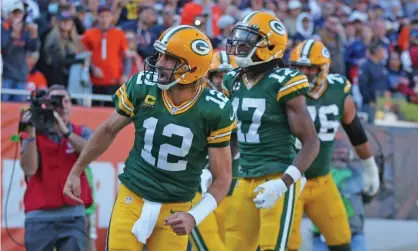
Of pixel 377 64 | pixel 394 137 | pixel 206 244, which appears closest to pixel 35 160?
pixel 206 244

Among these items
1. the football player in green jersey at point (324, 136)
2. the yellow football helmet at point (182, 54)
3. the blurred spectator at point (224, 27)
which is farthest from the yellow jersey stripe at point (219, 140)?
the blurred spectator at point (224, 27)

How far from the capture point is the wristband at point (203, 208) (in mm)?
4723

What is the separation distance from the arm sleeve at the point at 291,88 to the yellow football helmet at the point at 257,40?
0.30 meters

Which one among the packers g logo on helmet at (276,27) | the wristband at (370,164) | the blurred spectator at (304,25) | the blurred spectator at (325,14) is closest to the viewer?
the packers g logo on helmet at (276,27)

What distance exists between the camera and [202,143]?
194 inches

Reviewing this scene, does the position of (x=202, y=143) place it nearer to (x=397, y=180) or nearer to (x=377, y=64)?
(x=397, y=180)

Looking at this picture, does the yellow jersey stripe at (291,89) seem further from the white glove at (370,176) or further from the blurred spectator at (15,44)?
the blurred spectator at (15,44)

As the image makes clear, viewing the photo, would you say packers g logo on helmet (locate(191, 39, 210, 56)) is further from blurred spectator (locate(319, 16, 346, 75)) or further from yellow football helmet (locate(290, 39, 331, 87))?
blurred spectator (locate(319, 16, 346, 75))

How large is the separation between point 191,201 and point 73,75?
5022mm

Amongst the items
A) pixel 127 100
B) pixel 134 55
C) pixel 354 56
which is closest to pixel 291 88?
pixel 127 100

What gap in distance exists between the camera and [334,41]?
12516mm

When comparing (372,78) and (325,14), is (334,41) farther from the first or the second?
(325,14)

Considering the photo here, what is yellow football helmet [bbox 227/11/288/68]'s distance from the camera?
6145 mm

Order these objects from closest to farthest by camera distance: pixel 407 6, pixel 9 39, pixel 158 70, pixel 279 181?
pixel 158 70
pixel 279 181
pixel 9 39
pixel 407 6
